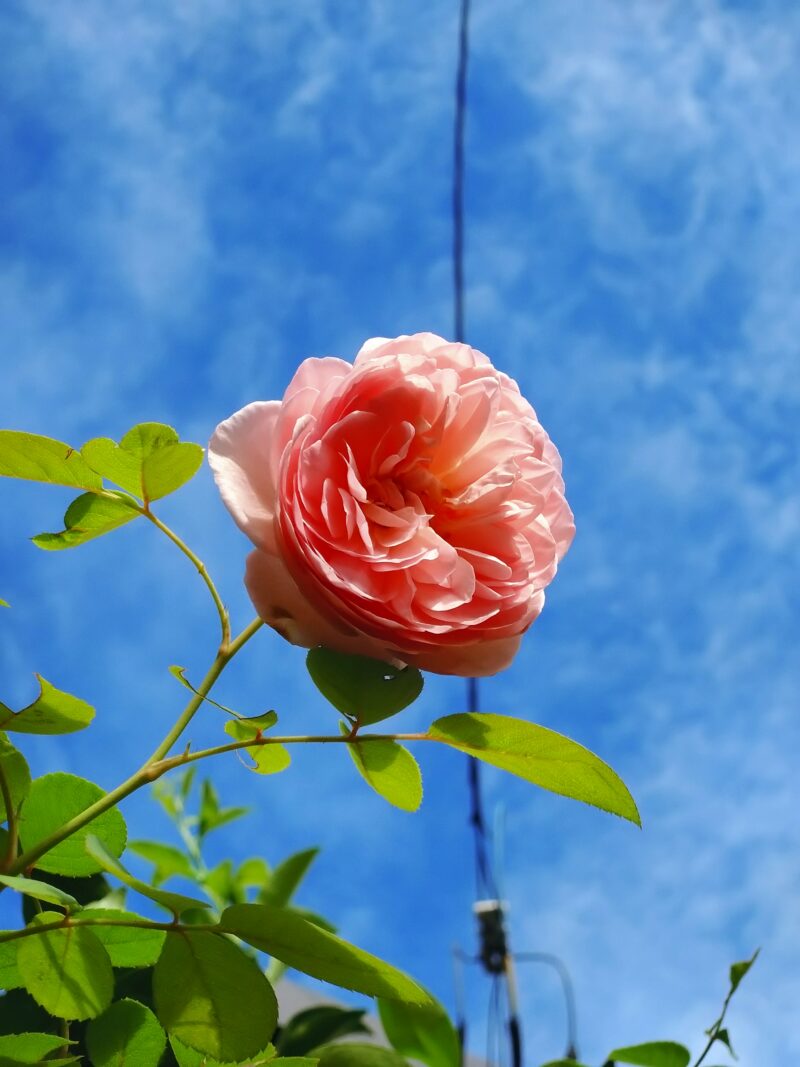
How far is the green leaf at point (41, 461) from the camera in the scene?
47 centimetres

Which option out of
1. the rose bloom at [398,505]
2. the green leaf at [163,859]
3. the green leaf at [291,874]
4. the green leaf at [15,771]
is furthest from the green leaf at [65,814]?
the green leaf at [163,859]

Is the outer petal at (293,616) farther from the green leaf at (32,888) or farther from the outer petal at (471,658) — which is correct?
the green leaf at (32,888)

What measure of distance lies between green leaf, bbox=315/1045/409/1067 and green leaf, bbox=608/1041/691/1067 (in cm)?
14

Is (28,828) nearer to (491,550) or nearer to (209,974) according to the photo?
(209,974)

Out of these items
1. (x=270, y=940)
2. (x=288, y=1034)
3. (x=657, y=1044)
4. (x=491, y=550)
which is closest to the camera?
(x=270, y=940)

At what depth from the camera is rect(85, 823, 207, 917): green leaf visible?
35 cm

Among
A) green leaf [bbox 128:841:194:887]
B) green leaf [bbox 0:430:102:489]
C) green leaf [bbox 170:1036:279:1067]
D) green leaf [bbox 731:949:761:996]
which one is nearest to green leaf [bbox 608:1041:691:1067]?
green leaf [bbox 731:949:761:996]

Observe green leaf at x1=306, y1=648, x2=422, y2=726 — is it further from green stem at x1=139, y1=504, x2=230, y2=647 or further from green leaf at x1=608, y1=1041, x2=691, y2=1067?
green leaf at x1=608, y1=1041, x2=691, y2=1067

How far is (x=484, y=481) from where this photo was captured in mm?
468

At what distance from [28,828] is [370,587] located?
0.19 meters

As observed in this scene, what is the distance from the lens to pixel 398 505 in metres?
0.47

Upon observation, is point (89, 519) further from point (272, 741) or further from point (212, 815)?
point (212, 815)

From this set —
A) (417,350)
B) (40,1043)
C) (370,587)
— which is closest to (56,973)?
(40,1043)

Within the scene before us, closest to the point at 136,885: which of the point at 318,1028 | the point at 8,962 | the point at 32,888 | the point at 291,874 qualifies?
the point at 32,888
